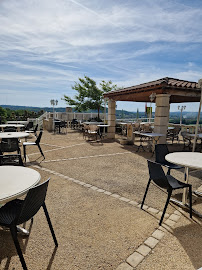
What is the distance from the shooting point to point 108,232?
231 cm

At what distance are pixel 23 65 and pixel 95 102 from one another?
7.60 m

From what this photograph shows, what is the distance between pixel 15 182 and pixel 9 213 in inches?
13.3

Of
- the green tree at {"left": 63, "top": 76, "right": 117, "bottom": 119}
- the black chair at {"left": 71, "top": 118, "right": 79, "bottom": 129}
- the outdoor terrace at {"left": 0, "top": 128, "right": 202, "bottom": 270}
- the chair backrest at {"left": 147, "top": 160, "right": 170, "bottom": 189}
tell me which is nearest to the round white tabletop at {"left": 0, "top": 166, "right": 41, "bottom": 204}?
the outdoor terrace at {"left": 0, "top": 128, "right": 202, "bottom": 270}

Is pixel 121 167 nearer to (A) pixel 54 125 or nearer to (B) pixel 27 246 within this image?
(B) pixel 27 246

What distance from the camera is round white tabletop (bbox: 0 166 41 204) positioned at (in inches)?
64.7

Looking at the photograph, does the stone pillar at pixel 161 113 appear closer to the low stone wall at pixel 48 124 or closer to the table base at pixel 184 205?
the table base at pixel 184 205

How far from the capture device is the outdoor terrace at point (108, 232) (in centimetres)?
184

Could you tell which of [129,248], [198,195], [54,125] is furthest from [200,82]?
[54,125]

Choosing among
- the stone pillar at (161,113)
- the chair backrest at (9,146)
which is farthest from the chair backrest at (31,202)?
the stone pillar at (161,113)

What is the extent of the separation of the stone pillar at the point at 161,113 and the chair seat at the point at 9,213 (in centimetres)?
622

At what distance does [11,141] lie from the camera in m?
4.91

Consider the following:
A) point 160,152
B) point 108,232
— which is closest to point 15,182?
point 108,232

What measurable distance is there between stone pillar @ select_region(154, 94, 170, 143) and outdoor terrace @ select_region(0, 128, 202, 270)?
330cm

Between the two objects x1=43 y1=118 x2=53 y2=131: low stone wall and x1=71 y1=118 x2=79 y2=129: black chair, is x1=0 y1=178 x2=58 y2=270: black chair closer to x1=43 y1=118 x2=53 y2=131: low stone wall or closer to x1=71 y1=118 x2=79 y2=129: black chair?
x1=43 y1=118 x2=53 y2=131: low stone wall
